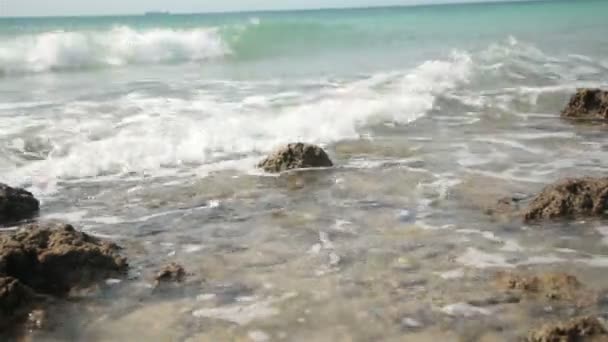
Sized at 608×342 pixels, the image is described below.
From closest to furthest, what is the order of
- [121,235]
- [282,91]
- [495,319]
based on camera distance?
[495,319], [121,235], [282,91]

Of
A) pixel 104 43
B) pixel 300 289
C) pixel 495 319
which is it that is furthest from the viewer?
pixel 104 43

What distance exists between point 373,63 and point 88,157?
45.0 feet

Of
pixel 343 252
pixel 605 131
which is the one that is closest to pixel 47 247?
pixel 343 252

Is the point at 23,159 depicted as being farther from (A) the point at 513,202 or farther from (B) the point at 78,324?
(A) the point at 513,202

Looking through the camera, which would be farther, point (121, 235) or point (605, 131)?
point (605, 131)

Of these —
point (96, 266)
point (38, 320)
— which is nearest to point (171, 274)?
point (96, 266)

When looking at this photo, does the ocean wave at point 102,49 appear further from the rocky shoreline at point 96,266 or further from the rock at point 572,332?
the rock at point 572,332

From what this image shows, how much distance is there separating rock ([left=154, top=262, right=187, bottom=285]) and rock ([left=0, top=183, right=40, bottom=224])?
2.11m

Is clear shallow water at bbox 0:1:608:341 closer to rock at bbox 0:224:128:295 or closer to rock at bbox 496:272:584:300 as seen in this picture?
rock at bbox 496:272:584:300

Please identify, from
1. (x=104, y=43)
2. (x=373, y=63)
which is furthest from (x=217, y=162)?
(x=104, y=43)

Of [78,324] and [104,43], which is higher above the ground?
[104,43]

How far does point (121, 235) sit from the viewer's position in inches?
224

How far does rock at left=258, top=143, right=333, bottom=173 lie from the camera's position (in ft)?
25.4

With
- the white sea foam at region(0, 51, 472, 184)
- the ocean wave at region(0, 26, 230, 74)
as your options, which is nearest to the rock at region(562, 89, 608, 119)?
the white sea foam at region(0, 51, 472, 184)
